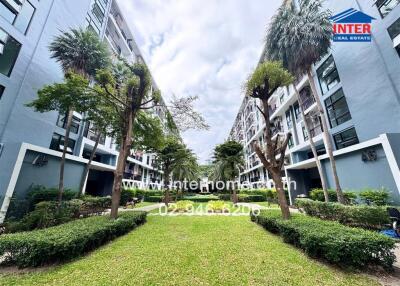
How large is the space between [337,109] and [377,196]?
901 centimetres

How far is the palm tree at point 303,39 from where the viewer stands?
13406mm

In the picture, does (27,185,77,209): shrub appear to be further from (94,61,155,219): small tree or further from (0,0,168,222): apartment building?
(94,61,155,219): small tree

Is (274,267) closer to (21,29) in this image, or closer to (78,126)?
(21,29)

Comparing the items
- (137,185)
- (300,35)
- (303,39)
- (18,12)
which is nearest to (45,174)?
(18,12)

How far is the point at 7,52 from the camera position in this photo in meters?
12.1

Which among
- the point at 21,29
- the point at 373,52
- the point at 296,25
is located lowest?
the point at 373,52

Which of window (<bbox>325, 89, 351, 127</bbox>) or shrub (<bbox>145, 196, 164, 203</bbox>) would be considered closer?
window (<bbox>325, 89, 351, 127</bbox>)

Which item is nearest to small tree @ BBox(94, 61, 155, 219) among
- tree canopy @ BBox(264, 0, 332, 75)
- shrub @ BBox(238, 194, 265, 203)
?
tree canopy @ BBox(264, 0, 332, 75)

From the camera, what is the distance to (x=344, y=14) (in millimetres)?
14453

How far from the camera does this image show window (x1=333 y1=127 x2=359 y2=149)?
14.2 m

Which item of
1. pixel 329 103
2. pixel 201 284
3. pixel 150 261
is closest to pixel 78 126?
pixel 150 261

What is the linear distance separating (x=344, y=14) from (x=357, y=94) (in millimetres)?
7025

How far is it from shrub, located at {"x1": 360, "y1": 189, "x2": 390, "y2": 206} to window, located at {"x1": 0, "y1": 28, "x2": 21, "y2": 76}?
82.9 ft

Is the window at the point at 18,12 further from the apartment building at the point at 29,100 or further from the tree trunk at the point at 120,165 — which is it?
the tree trunk at the point at 120,165
